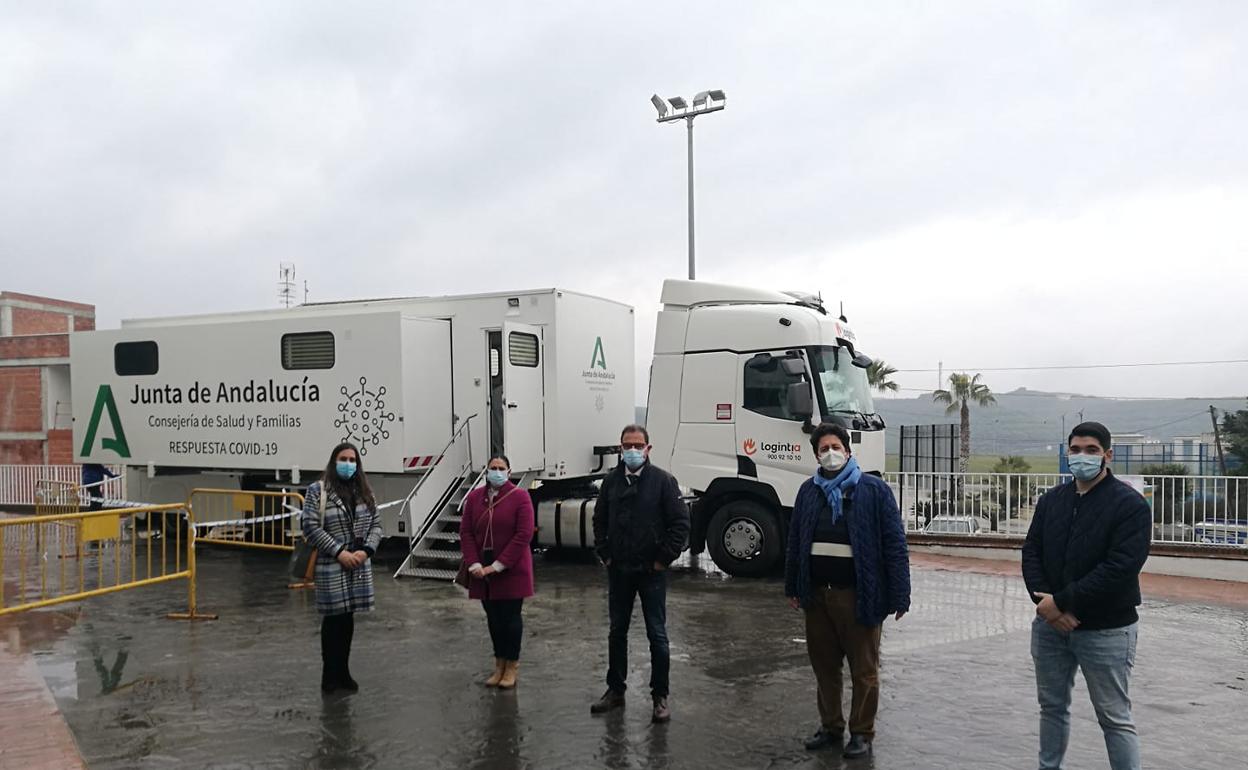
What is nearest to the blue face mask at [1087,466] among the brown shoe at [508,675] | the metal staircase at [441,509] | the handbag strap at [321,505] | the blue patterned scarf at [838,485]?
the blue patterned scarf at [838,485]

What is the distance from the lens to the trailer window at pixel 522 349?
39.0ft

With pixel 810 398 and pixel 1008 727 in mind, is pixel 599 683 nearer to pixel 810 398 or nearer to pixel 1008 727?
pixel 1008 727

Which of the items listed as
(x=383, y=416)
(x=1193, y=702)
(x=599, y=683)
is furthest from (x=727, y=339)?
(x=1193, y=702)

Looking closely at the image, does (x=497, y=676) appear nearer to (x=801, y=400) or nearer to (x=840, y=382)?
(x=801, y=400)

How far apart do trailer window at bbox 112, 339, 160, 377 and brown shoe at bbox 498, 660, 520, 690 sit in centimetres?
923

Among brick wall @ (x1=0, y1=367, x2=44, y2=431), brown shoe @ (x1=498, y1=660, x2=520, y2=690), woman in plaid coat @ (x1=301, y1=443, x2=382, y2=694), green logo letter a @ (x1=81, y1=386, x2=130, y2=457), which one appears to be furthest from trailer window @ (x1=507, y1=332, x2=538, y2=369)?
brick wall @ (x1=0, y1=367, x2=44, y2=431)

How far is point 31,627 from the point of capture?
881 centimetres

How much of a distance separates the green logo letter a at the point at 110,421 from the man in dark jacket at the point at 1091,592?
13.1 m

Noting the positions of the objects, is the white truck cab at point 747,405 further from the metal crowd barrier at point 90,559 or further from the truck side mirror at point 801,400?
the metal crowd barrier at point 90,559

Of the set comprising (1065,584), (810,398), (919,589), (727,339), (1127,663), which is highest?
(727,339)

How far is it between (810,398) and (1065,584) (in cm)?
616

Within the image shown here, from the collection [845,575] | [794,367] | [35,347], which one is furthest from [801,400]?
[35,347]

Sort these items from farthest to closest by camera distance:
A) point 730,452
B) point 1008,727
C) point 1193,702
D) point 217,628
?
1. point 730,452
2. point 217,628
3. point 1193,702
4. point 1008,727

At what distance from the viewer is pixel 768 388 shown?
36.1 ft
